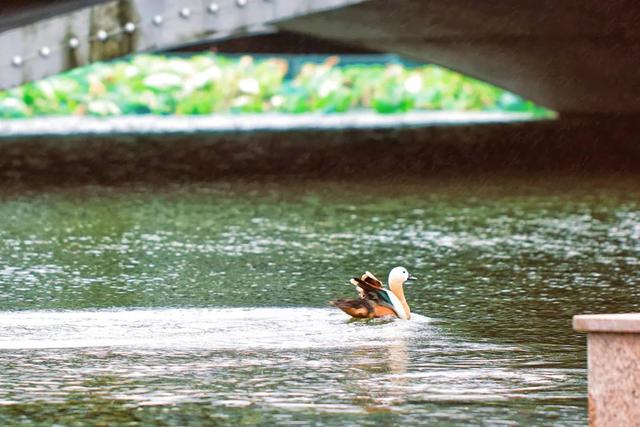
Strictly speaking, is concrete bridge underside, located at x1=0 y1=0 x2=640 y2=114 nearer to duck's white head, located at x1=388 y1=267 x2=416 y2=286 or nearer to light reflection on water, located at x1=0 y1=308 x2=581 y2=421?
light reflection on water, located at x1=0 y1=308 x2=581 y2=421

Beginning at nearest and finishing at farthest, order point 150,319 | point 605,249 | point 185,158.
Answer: point 150,319, point 605,249, point 185,158

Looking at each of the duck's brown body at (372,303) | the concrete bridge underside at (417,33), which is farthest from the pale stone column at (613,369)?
the concrete bridge underside at (417,33)

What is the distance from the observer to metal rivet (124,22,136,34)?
1888 centimetres

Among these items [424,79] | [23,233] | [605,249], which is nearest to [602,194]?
[605,249]

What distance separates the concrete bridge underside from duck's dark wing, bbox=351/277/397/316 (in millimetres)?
9448

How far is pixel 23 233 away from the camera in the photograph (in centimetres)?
1537

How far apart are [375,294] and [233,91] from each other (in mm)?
29661

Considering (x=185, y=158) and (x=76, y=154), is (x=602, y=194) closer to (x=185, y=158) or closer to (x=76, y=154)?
(x=185, y=158)

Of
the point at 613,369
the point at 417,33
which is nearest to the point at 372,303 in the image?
the point at 613,369

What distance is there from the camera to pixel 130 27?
18891 mm

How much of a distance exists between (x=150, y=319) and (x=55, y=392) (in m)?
2.43

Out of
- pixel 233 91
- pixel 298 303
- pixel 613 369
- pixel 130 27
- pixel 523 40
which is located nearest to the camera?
pixel 613 369

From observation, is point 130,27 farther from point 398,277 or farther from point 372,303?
point 372,303

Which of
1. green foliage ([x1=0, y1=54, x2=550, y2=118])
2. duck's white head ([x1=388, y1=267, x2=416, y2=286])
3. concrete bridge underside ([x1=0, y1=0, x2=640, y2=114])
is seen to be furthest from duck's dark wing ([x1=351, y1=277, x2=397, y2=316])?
green foliage ([x1=0, y1=54, x2=550, y2=118])
